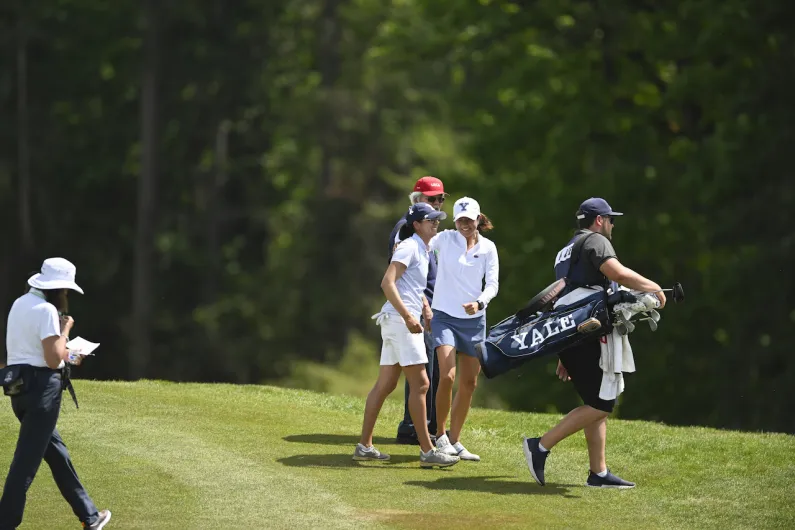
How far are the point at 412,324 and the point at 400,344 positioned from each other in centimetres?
27

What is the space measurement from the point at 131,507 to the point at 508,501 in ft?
8.75

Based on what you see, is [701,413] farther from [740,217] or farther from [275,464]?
[275,464]

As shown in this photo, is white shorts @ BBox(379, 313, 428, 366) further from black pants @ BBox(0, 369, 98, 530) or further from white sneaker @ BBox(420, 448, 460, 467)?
Result: black pants @ BBox(0, 369, 98, 530)

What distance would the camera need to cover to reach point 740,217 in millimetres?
27062

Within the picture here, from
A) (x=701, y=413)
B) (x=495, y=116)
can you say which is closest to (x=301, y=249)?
(x=495, y=116)

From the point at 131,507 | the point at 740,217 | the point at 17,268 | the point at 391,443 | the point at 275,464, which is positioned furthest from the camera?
the point at 17,268

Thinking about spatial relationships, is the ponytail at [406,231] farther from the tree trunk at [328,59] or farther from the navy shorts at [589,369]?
the tree trunk at [328,59]

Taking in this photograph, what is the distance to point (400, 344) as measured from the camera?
11906mm

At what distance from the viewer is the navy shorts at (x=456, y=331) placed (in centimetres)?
1224

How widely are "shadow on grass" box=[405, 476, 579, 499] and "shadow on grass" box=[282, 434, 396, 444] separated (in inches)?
64.2

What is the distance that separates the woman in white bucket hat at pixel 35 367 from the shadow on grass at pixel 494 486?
304 centimetres

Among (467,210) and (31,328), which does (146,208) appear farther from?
(31,328)

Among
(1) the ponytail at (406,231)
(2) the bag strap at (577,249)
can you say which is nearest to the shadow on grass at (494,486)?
(2) the bag strap at (577,249)

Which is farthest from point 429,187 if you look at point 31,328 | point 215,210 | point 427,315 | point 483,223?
point 215,210
